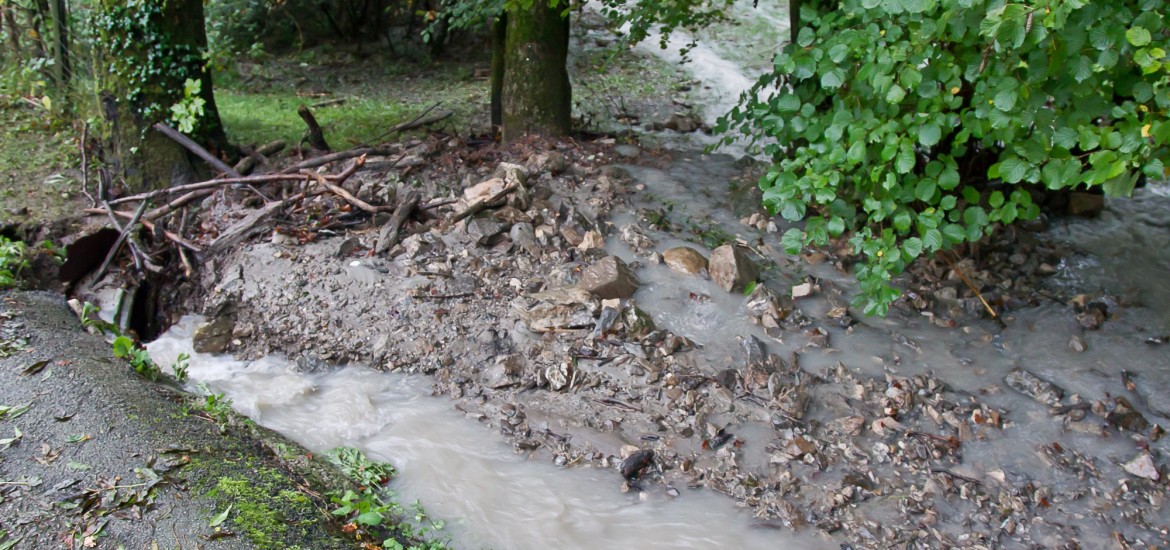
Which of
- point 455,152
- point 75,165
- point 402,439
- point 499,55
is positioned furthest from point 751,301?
point 75,165

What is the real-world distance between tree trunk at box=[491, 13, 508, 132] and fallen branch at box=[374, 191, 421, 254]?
5.29ft

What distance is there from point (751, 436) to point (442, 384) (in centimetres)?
181

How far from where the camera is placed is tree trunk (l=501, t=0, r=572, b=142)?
6246 millimetres

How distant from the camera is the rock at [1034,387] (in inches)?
167

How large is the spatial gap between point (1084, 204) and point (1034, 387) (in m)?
2.76

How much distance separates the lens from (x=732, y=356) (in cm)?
448

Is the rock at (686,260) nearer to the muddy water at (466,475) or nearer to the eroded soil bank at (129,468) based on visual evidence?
the muddy water at (466,475)

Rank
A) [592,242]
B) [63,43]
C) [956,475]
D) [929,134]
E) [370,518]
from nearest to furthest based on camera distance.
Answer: [370,518], [929,134], [956,475], [592,242], [63,43]

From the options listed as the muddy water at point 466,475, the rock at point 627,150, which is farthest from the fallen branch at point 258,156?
the rock at point 627,150

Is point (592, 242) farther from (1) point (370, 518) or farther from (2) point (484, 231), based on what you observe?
(1) point (370, 518)

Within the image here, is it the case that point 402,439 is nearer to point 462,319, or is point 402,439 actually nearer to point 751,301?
point 462,319

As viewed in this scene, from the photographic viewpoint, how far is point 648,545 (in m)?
3.56

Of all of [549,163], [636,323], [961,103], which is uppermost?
[961,103]

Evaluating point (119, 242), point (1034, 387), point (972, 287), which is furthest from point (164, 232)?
point (1034, 387)
